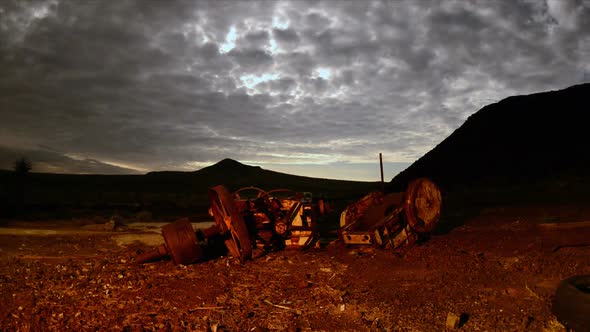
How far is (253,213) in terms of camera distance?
926cm

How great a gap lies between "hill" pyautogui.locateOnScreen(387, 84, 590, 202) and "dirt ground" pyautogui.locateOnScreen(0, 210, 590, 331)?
14595 mm

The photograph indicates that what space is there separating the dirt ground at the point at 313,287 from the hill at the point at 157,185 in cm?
2594

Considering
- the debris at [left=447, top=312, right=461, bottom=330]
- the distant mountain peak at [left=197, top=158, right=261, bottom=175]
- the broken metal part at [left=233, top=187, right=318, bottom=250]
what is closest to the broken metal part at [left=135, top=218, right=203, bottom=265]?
the broken metal part at [left=233, top=187, right=318, bottom=250]

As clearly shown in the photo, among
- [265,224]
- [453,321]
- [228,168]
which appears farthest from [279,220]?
[228,168]

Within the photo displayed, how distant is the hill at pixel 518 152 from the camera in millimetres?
23141

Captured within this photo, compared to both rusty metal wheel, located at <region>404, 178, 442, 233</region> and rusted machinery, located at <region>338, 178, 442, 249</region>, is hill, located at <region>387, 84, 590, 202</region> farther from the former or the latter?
rusted machinery, located at <region>338, 178, 442, 249</region>

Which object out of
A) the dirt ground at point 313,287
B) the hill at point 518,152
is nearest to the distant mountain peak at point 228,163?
the hill at point 518,152

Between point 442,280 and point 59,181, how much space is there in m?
67.1

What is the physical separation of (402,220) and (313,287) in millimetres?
3600

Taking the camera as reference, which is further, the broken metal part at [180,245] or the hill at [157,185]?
the hill at [157,185]

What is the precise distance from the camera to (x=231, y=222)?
797 cm

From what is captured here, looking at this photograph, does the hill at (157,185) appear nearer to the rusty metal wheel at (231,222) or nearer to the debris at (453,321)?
the rusty metal wheel at (231,222)

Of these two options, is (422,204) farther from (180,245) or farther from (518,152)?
(518,152)

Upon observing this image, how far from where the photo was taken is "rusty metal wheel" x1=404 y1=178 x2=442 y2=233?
8.71 metres
